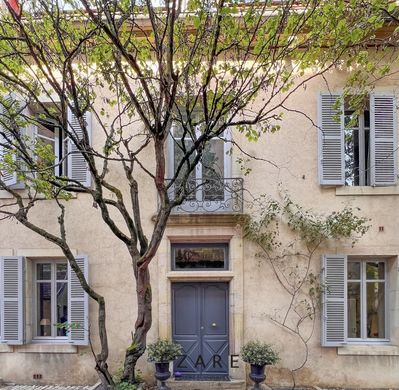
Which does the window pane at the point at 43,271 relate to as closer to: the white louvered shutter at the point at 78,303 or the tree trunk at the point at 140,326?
the white louvered shutter at the point at 78,303

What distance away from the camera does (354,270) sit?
21.5 feet

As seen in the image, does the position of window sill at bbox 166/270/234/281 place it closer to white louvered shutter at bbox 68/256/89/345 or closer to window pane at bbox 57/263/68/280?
white louvered shutter at bbox 68/256/89/345

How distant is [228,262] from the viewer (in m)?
6.58

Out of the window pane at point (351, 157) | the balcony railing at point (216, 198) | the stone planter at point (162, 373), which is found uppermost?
the window pane at point (351, 157)

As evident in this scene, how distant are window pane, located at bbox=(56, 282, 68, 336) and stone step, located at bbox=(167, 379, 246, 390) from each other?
94.0 inches

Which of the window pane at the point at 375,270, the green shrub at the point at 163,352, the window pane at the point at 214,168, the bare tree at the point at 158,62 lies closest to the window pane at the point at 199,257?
the window pane at the point at 214,168

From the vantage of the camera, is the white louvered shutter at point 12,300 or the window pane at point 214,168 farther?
the window pane at point 214,168

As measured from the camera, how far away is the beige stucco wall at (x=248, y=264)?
20.6 feet

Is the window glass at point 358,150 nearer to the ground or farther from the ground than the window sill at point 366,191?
farther from the ground

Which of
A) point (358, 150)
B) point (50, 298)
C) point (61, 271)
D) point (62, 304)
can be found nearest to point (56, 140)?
point (61, 271)

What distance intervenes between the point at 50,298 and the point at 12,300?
67 cm

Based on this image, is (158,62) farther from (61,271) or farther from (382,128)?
(61,271)

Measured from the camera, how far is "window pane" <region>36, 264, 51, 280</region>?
6.82 metres

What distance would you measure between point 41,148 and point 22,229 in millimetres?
2008
